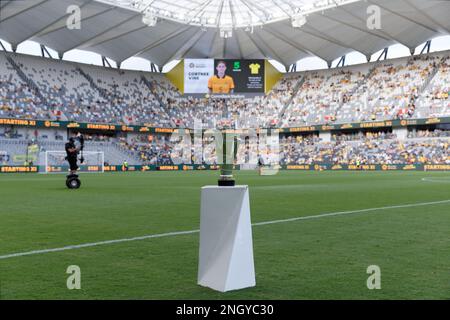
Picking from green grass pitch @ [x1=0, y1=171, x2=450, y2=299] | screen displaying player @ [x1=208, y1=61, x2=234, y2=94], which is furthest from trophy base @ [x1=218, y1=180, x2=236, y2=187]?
screen displaying player @ [x1=208, y1=61, x2=234, y2=94]

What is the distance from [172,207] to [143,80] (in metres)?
62.6

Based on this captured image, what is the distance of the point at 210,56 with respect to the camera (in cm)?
7044

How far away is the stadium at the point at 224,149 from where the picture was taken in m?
4.56

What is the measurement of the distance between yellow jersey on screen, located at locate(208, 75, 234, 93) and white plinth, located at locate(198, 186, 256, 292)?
56.2m

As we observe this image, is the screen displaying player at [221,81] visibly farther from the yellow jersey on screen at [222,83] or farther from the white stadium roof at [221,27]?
the white stadium roof at [221,27]

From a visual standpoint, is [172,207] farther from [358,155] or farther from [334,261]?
[358,155]

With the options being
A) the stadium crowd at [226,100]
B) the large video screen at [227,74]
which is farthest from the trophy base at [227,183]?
the large video screen at [227,74]

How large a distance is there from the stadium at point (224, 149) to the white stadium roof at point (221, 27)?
0.29 metres

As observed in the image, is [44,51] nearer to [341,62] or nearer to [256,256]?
[341,62]

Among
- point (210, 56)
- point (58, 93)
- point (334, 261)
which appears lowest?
point (334, 261)

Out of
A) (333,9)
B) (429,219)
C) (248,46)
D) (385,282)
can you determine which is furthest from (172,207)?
(248,46)

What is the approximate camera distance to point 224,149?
4.19 m

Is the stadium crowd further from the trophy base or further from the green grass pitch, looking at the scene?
the trophy base

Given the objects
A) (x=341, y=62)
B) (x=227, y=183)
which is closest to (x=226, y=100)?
(x=341, y=62)
